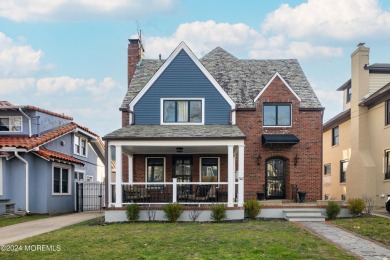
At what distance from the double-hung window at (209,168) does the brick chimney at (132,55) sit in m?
6.69

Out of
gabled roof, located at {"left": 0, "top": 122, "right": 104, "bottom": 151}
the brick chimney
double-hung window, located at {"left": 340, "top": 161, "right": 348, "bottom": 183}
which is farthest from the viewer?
double-hung window, located at {"left": 340, "top": 161, "right": 348, "bottom": 183}

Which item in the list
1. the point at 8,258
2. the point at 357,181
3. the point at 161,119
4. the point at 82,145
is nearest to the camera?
the point at 8,258

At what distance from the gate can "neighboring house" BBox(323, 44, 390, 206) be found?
51.0 feet

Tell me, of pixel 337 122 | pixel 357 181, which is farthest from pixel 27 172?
pixel 337 122

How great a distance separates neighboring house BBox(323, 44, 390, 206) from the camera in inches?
844

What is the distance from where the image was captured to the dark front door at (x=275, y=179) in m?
20.1

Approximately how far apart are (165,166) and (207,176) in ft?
7.21

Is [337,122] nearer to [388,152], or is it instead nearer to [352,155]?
[352,155]

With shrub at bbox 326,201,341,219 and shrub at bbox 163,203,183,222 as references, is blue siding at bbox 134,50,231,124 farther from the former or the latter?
shrub at bbox 326,201,341,219

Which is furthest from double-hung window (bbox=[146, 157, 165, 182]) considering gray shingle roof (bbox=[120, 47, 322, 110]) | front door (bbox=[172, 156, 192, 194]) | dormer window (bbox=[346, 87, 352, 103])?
dormer window (bbox=[346, 87, 352, 103])

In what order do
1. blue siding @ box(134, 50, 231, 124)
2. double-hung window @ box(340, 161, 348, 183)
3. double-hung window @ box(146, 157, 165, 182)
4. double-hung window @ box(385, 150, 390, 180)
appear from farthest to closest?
double-hung window @ box(340, 161, 348, 183)
double-hung window @ box(385, 150, 390, 180)
double-hung window @ box(146, 157, 165, 182)
blue siding @ box(134, 50, 231, 124)

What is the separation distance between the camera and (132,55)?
23.2 m

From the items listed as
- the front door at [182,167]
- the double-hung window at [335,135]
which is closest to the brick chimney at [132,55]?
the front door at [182,167]

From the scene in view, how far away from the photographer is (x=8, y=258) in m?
8.67
